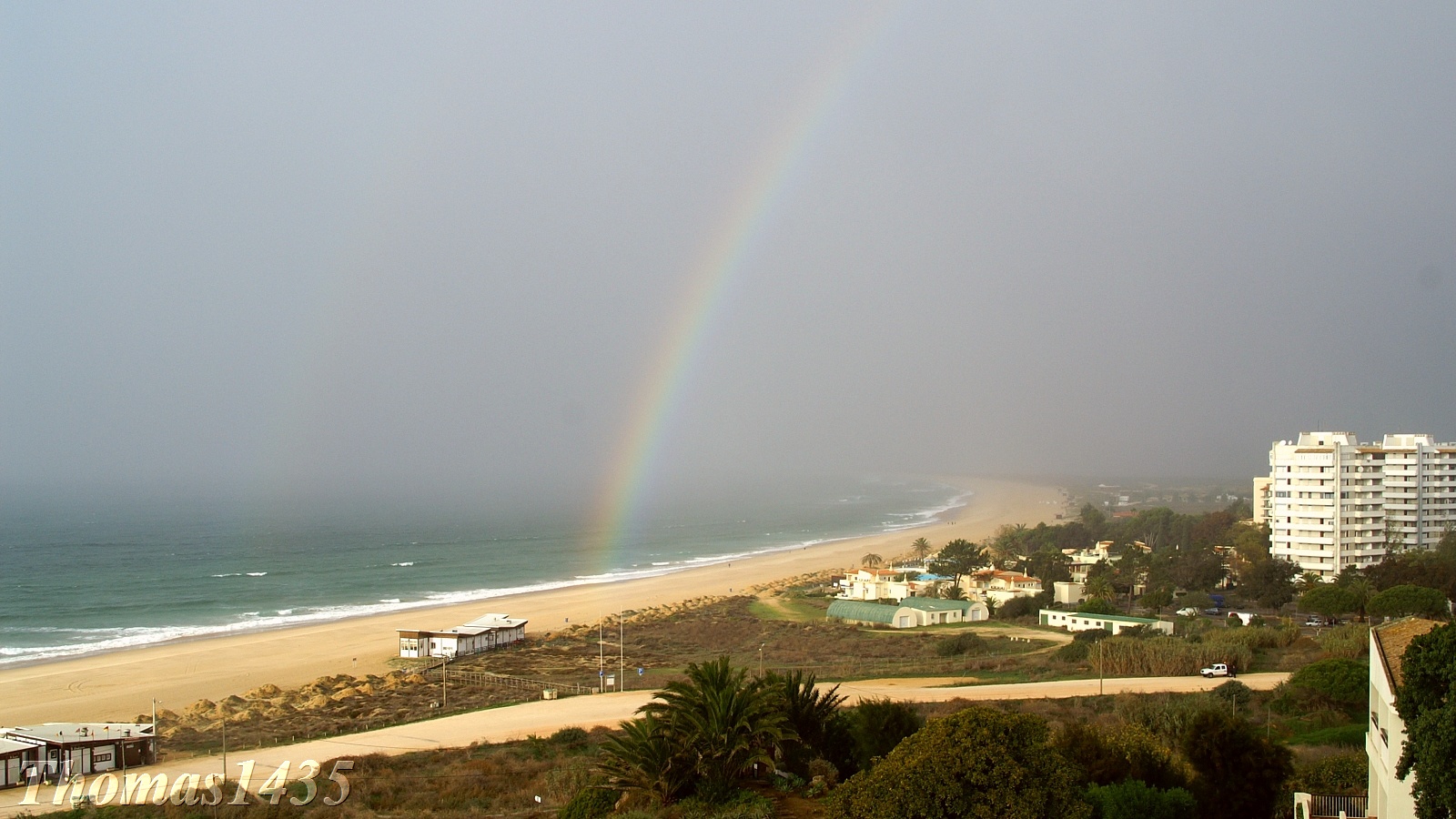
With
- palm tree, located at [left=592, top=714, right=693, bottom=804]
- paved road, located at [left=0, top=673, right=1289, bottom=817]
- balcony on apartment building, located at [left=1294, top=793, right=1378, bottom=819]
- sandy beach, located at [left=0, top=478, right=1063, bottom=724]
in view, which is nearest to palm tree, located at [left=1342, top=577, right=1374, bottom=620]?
paved road, located at [left=0, top=673, right=1289, bottom=817]

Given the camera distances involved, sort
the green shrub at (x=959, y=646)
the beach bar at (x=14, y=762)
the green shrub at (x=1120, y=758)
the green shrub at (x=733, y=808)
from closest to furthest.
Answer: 1. the green shrub at (x=733, y=808)
2. the green shrub at (x=1120, y=758)
3. the beach bar at (x=14, y=762)
4. the green shrub at (x=959, y=646)

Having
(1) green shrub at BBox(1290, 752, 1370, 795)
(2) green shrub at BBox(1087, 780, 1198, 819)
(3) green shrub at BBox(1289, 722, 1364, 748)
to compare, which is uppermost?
(2) green shrub at BBox(1087, 780, 1198, 819)

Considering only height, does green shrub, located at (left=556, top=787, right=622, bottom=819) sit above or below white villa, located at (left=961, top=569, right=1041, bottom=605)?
above

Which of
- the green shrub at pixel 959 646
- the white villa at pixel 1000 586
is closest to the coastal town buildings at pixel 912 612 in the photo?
the white villa at pixel 1000 586

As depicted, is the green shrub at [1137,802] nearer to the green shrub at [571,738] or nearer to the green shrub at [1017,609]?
the green shrub at [571,738]

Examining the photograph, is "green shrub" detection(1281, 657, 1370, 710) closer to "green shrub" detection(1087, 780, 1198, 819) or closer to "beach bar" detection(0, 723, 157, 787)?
"green shrub" detection(1087, 780, 1198, 819)
